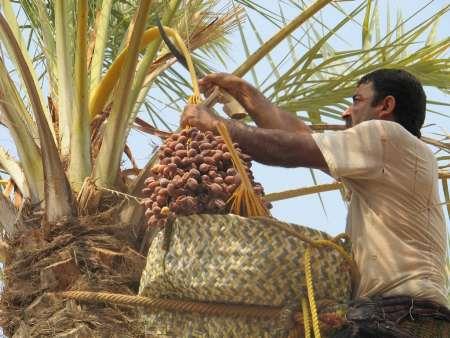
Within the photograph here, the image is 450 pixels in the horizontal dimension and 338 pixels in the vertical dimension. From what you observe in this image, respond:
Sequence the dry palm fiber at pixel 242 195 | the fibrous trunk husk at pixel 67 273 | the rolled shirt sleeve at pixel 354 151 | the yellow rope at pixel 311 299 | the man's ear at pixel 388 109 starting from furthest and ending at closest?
the fibrous trunk husk at pixel 67 273, the man's ear at pixel 388 109, the rolled shirt sleeve at pixel 354 151, the dry palm fiber at pixel 242 195, the yellow rope at pixel 311 299

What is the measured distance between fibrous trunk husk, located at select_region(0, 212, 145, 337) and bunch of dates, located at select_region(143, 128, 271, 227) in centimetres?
75

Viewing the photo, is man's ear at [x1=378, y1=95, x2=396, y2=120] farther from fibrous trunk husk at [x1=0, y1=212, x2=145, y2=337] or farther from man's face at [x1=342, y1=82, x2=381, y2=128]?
fibrous trunk husk at [x1=0, y1=212, x2=145, y2=337]

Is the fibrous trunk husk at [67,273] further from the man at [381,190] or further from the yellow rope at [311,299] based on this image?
the yellow rope at [311,299]

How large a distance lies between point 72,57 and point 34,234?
920mm

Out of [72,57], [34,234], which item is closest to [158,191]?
[34,234]

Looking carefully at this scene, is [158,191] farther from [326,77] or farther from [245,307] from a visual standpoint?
[326,77]

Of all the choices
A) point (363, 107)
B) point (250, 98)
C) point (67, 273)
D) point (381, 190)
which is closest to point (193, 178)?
point (381, 190)

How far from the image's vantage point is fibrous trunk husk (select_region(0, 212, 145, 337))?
3.60 meters

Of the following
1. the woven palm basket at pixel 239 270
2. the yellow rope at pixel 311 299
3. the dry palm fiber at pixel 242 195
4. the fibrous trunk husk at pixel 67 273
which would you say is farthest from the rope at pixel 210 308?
the fibrous trunk husk at pixel 67 273

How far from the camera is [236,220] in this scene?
281 centimetres

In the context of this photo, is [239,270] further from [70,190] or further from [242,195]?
[70,190]

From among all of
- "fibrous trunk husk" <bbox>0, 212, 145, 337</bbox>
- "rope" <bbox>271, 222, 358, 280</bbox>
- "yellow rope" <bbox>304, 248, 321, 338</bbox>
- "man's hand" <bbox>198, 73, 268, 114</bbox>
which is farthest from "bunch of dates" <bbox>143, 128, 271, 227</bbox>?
"fibrous trunk husk" <bbox>0, 212, 145, 337</bbox>

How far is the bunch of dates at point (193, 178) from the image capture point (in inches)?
114

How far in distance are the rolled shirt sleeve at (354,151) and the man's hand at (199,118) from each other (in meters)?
0.29
